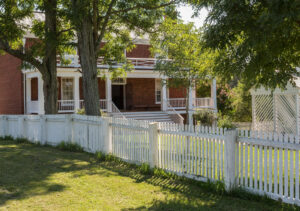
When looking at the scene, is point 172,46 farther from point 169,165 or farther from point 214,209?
point 214,209

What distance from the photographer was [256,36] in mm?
5766

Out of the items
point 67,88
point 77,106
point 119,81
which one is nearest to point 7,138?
point 77,106

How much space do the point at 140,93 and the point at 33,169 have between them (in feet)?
62.8

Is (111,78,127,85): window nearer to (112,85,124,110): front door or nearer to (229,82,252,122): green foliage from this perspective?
(112,85,124,110): front door

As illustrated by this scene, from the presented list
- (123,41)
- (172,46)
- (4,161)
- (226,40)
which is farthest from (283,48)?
(123,41)

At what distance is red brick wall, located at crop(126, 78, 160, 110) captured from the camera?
2667 cm

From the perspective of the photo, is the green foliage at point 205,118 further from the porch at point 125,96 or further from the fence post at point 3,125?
the fence post at point 3,125

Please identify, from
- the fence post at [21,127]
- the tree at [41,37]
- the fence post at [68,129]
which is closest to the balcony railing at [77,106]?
the fence post at [21,127]

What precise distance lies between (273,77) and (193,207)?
3.15m

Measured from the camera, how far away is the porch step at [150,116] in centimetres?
2255

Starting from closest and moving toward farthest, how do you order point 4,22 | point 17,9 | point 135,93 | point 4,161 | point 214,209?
A: point 214,209 < point 4,161 < point 4,22 < point 17,9 < point 135,93

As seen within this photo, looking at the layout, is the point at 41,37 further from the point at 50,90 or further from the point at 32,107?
the point at 32,107

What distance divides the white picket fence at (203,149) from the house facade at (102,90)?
1021cm

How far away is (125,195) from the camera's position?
6.05 meters
